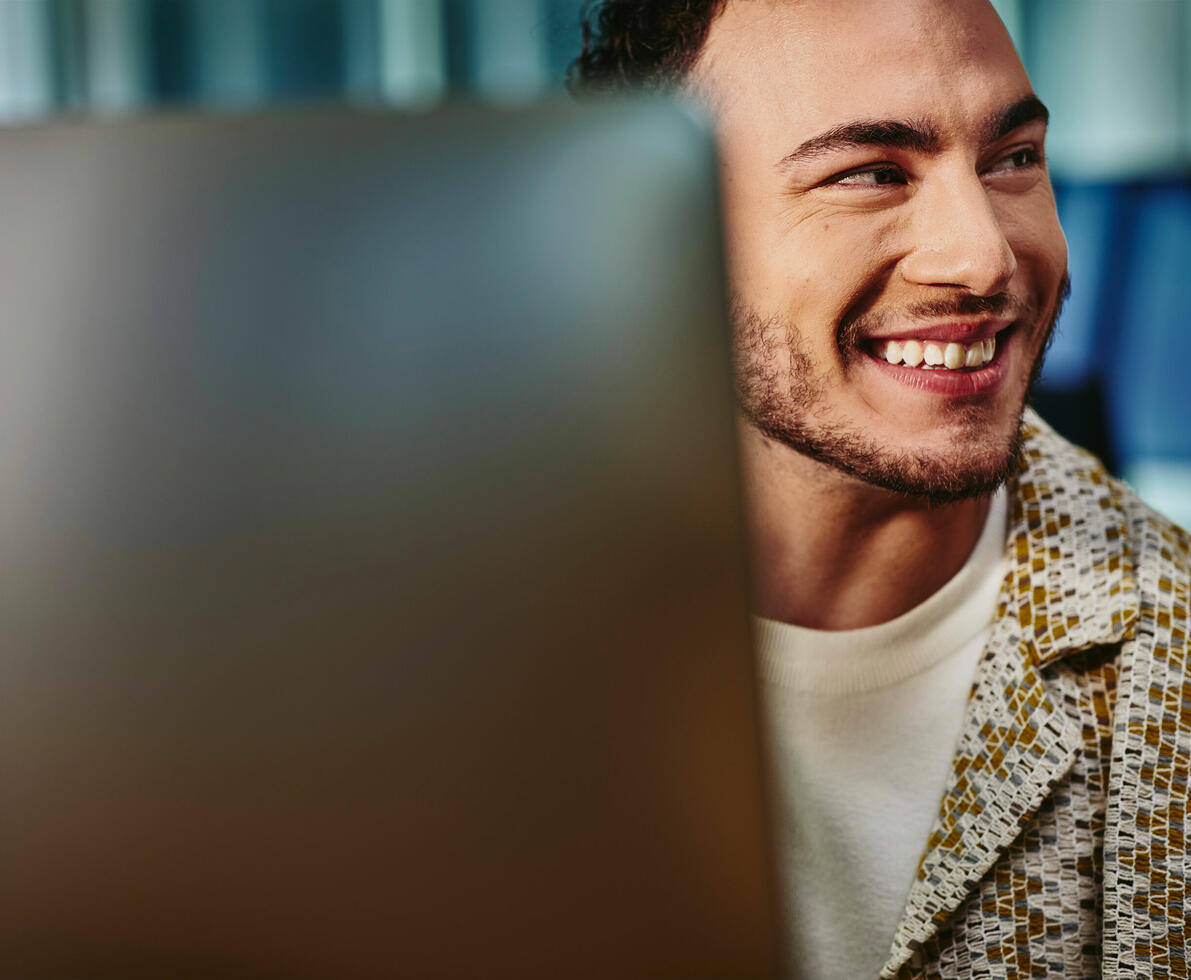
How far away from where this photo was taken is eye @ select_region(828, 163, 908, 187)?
1.93ft

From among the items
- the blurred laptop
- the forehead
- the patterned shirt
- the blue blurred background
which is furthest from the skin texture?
the blue blurred background

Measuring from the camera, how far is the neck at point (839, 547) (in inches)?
26.3

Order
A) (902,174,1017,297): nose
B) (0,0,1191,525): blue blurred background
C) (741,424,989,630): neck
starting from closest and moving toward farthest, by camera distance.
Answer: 1. (902,174,1017,297): nose
2. (741,424,989,630): neck
3. (0,0,1191,525): blue blurred background

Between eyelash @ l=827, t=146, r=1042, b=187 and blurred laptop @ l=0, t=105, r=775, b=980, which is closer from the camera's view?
blurred laptop @ l=0, t=105, r=775, b=980

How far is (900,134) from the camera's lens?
57 centimetres

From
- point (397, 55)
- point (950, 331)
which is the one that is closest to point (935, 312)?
point (950, 331)

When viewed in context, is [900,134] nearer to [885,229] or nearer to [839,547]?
[885,229]

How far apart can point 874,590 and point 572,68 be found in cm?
48

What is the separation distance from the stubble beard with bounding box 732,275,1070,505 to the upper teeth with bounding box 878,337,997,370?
23mm

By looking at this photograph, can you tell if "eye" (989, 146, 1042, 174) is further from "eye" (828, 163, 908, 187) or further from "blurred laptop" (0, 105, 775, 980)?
"blurred laptop" (0, 105, 775, 980)

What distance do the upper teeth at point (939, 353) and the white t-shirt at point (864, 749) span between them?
0.13m

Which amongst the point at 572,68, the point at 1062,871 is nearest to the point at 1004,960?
the point at 1062,871

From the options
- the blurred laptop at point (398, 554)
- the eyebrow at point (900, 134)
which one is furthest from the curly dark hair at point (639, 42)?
the blurred laptop at point (398, 554)

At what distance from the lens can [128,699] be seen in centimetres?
32
